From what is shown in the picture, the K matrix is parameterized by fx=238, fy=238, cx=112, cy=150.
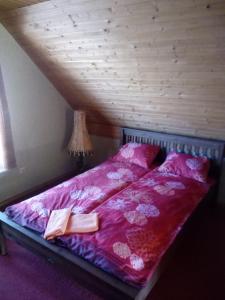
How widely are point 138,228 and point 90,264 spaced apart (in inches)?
18.2

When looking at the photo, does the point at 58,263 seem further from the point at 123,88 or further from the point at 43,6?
the point at 43,6

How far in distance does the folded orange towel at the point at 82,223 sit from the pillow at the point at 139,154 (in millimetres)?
1383

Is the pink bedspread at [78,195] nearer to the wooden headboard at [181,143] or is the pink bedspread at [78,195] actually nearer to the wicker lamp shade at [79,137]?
the wooden headboard at [181,143]

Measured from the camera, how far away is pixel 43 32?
2643 millimetres

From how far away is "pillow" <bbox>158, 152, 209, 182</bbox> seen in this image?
2850 mm

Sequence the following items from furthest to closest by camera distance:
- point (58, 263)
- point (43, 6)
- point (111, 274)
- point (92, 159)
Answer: point (92, 159), point (43, 6), point (58, 263), point (111, 274)

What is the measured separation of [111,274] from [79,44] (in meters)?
2.25

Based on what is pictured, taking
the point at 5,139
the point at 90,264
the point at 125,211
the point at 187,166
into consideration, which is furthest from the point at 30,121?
the point at 90,264

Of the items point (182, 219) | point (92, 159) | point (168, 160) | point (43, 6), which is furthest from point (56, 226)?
point (92, 159)

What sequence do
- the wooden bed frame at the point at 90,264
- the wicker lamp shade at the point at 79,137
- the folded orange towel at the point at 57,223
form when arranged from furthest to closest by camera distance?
the wicker lamp shade at the point at 79,137 < the folded orange towel at the point at 57,223 < the wooden bed frame at the point at 90,264

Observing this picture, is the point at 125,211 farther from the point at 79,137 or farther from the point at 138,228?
the point at 79,137

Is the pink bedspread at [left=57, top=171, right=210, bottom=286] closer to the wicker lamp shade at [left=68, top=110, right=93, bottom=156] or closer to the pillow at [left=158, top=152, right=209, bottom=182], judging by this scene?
the pillow at [left=158, top=152, right=209, bottom=182]

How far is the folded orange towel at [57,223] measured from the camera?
→ 1.85 meters

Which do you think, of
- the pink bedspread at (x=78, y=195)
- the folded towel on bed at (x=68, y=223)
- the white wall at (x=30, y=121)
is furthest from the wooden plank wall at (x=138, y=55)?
the folded towel on bed at (x=68, y=223)
